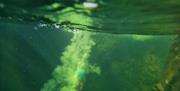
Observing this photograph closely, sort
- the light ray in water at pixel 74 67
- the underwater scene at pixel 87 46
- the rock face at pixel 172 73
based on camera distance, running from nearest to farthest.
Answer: the underwater scene at pixel 87 46
the rock face at pixel 172 73
the light ray in water at pixel 74 67

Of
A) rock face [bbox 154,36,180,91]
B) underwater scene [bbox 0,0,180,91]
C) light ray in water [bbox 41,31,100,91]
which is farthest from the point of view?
light ray in water [bbox 41,31,100,91]

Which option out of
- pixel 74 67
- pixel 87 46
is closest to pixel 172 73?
pixel 74 67

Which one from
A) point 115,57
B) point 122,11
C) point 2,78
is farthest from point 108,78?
point 122,11

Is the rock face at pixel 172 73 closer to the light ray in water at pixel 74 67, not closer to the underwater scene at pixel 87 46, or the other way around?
the underwater scene at pixel 87 46

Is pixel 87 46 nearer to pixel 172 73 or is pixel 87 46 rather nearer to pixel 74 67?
pixel 74 67

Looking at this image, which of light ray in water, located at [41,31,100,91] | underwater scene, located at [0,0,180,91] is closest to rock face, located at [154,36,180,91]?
underwater scene, located at [0,0,180,91]

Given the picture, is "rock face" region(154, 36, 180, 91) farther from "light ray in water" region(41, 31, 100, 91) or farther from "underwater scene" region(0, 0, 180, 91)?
"light ray in water" region(41, 31, 100, 91)

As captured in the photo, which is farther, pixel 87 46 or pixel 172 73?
pixel 87 46

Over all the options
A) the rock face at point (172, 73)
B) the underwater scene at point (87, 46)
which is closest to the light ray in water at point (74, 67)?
the underwater scene at point (87, 46)
